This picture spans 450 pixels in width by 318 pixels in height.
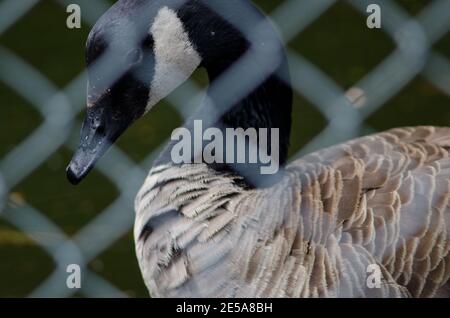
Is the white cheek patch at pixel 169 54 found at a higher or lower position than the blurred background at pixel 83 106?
A: higher

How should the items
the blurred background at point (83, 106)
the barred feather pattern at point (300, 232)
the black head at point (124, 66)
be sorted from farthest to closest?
the blurred background at point (83, 106) < the barred feather pattern at point (300, 232) < the black head at point (124, 66)

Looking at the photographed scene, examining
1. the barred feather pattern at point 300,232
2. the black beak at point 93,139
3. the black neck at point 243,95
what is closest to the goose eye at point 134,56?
the black beak at point 93,139

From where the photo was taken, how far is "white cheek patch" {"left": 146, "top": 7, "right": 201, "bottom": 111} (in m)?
2.80

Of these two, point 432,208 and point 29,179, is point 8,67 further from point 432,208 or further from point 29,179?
point 432,208

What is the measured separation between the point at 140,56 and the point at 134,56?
3 cm

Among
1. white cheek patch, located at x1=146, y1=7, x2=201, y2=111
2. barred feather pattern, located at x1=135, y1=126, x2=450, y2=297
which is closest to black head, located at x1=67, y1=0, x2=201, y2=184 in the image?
white cheek patch, located at x1=146, y1=7, x2=201, y2=111

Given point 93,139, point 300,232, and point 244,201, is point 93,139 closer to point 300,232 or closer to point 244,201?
point 244,201

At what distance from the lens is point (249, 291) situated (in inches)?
110

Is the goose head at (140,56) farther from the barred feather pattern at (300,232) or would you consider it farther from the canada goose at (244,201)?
the barred feather pattern at (300,232)

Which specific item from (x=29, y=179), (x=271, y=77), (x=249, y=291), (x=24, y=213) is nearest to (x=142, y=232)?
(x=249, y=291)

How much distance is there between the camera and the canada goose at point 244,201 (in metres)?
2.74

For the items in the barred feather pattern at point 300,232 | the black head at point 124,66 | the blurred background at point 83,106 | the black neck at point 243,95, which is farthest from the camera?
the blurred background at point 83,106

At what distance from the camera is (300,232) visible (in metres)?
2.85

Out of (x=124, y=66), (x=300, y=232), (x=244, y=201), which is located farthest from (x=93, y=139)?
(x=300, y=232)
